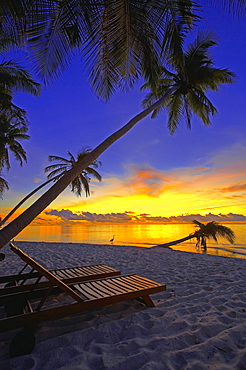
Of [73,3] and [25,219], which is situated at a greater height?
[73,3]

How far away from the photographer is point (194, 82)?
9305 mm

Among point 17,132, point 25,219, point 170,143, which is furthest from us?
point 17,132

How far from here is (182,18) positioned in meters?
4.75

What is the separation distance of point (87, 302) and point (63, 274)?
1.54 metres

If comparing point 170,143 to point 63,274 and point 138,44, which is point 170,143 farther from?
point 63,274

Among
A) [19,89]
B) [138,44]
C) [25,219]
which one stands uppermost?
[19,89]

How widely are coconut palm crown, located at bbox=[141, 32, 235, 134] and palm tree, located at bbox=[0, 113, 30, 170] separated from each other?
33.9ft

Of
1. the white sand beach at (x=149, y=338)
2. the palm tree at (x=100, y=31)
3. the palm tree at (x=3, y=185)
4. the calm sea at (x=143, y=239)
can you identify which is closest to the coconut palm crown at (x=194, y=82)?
the palm tree at (x=100, y=31)

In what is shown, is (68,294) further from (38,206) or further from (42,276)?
(42,276)

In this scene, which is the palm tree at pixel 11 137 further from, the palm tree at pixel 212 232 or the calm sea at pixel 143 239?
the palm tree at pixel 212 232

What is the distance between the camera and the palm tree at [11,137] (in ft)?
47.5

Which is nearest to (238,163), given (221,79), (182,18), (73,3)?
(221,79)

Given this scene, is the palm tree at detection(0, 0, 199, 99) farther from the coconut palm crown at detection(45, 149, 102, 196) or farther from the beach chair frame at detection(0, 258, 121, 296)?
the coconut palm crown at detection(45, 149, 102, 196)

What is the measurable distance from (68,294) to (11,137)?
17.0 meters
